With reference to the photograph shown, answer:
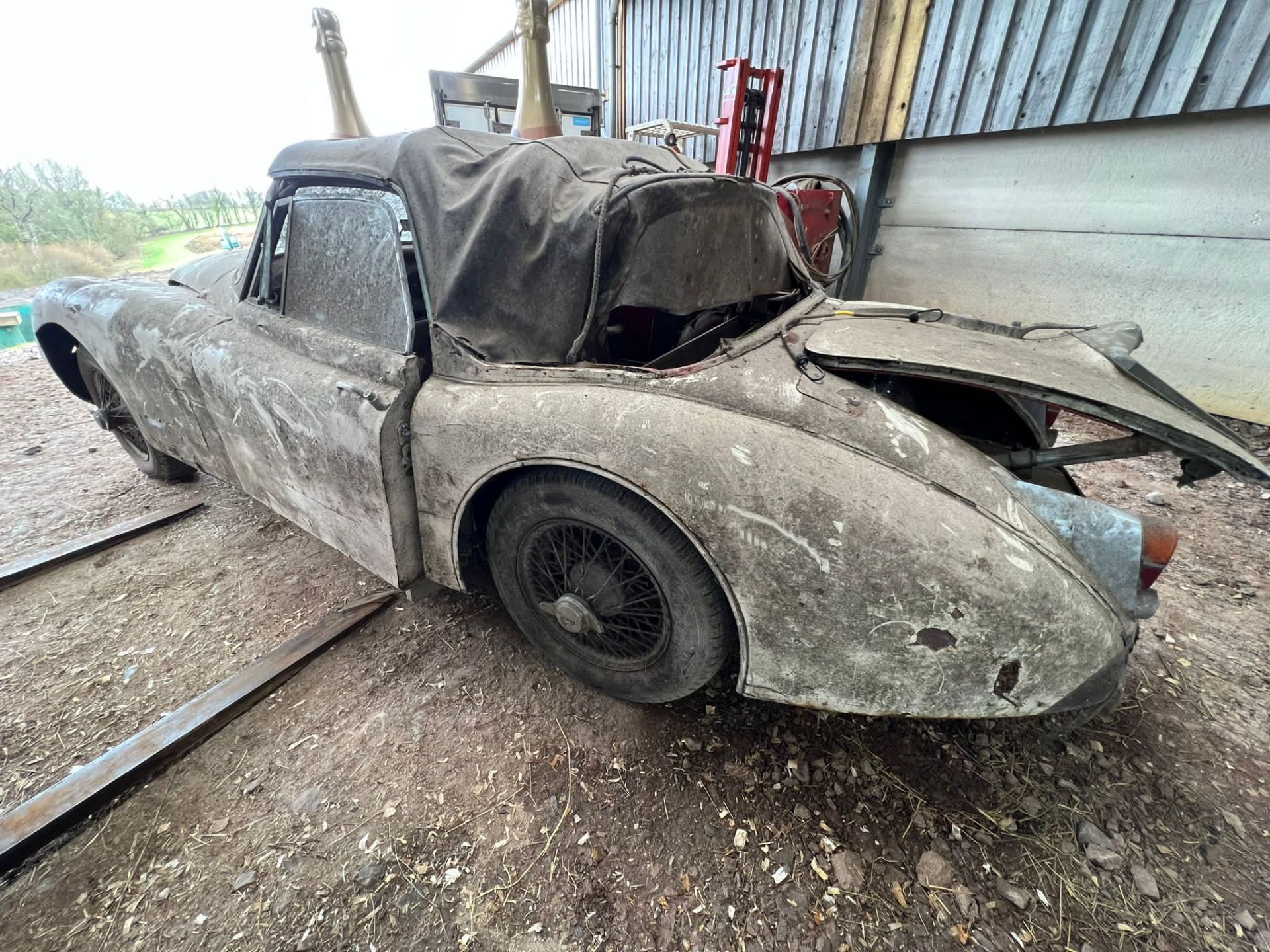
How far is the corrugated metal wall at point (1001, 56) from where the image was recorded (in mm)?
3350

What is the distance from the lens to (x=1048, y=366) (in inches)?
55.7

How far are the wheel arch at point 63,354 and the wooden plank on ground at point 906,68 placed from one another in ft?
21.1

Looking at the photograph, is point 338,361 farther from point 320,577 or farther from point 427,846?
point 427,846

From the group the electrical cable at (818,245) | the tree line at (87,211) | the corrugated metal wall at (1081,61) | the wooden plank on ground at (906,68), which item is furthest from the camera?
the tree line at (87,211)

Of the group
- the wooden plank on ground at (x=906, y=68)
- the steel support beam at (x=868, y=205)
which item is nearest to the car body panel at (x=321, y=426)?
the steel support beam at (x=868, y=205)

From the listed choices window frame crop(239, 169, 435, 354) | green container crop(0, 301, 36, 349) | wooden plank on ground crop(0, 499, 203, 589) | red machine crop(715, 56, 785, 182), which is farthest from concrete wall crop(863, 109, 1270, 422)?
green container crop(0, 301, 36, 349)

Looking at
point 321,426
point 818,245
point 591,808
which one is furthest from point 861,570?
point 818,245

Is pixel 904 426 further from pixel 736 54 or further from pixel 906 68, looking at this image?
pixel 736 54

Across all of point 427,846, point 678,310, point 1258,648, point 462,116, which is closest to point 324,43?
point 678,310

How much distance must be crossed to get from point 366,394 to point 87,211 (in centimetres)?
792

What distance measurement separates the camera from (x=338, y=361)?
1.90 m

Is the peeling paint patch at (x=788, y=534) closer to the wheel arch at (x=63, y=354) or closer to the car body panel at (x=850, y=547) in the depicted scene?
the car body panel at (x=850, y=547)

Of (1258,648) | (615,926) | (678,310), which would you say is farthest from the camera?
(1258,648)

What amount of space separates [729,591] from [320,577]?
211 centimetres
